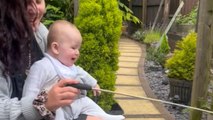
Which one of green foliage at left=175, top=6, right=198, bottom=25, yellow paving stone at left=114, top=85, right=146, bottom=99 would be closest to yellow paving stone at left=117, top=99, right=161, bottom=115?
yellow paving stone at left=114, top=85, right=146, bottom=99

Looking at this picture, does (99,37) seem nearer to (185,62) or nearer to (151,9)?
(185,62)

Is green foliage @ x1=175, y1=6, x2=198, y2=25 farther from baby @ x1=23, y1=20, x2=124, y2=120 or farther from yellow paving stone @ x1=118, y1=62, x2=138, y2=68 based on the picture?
baby @ x1=23, y1=20, x2=124, y2=120

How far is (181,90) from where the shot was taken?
5.36 meters

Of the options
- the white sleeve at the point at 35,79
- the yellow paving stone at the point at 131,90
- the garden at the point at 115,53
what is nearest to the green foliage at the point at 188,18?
the garden at the point at 115,53

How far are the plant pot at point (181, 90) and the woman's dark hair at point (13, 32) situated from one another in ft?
14.7

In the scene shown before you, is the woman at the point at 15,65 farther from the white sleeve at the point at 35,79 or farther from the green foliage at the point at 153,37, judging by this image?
the green foliage at the point at 153,37

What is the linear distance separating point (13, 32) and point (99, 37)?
313 cm

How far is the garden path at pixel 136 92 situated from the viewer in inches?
192

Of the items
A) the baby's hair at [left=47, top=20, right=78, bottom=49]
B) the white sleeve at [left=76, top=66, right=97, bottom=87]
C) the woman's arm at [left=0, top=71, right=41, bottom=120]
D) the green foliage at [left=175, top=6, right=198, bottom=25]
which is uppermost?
the baby's hair at [left=47, top=20, right=78, bottom=49]

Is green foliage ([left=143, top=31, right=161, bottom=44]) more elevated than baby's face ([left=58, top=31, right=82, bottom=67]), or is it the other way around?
baby's face ([left=58, top=31, right=82, bottom=67])

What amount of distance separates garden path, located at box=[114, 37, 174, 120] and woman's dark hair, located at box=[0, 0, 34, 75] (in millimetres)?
3768

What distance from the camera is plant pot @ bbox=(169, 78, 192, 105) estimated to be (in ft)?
17.5

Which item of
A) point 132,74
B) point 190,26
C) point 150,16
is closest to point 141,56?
point 190,26

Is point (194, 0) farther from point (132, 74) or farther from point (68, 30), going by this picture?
point (68, 30)
